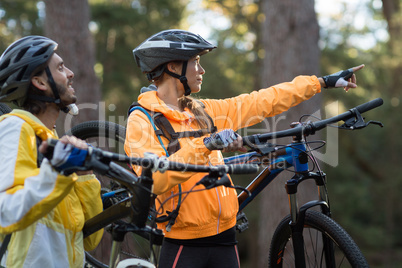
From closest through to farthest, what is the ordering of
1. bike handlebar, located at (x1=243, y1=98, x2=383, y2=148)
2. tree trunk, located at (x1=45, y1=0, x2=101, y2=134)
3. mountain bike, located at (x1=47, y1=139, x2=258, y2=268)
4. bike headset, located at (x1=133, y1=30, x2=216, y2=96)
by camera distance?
1. mountain bike, located at (x1=47, y1=139, x2=258, y2=268)
2. bike handlebar, located at (x1=243, y1=98, x2=383, y2=148)
3. bike headset, located at (x1=133, y1=30, x2=216, y2=96)
4. tree trunk, located at (x1=45, y1=0, x2=101, y2=134)

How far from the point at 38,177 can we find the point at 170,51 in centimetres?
130

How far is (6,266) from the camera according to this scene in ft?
7.64

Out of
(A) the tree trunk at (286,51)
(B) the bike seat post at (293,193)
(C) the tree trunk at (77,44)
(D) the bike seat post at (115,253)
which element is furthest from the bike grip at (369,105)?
(C) the tree trunk at (77,44)

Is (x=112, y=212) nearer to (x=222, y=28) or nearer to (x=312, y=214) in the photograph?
(x=312, y=214)

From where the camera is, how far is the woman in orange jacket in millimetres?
2611

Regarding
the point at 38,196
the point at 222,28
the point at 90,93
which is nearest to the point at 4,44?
the point at 90,93

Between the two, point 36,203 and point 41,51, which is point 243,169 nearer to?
point 36,203

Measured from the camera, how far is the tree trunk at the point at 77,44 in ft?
21.0

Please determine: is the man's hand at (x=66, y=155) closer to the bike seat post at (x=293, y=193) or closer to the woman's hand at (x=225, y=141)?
the woman's hand at (x=225, y=141)

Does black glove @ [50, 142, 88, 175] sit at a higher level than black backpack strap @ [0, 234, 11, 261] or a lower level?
higher

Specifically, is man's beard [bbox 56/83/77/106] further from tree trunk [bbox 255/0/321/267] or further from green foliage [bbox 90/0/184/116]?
green foliage [bbox 90/0/184/116]

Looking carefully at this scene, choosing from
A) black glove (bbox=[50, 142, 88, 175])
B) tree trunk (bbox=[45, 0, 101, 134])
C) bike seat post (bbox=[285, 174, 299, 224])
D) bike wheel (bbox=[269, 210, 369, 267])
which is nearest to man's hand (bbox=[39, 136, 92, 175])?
black glove (bbox=[50, 142, 88, 175])

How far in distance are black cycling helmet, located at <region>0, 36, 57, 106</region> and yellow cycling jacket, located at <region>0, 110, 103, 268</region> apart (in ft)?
0.62

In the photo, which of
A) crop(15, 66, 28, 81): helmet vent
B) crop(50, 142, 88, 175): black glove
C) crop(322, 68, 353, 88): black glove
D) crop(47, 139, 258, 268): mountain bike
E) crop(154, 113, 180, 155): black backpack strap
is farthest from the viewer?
crop(322, 68, 353, 88): black glove
